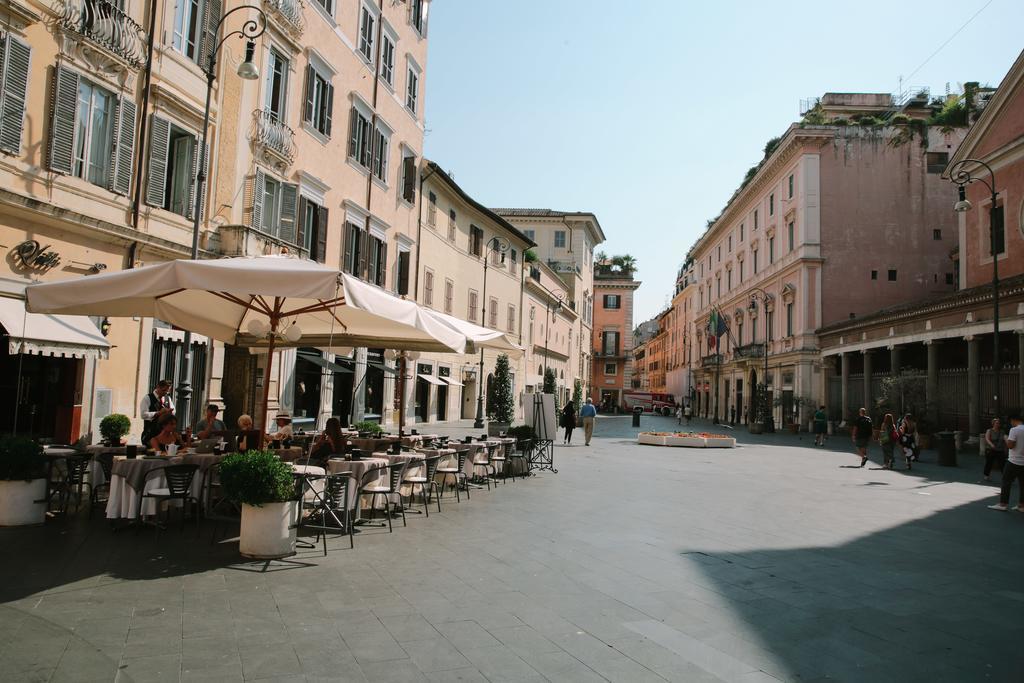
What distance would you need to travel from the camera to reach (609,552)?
7477 millimetres

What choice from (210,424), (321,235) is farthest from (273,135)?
(210,424)

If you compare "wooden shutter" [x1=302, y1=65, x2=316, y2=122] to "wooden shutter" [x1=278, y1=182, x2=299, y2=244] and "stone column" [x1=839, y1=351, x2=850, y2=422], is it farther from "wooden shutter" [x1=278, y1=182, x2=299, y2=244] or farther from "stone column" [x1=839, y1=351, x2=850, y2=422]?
"stone column" [x1=839, y1=351, x2=850, y2=422]

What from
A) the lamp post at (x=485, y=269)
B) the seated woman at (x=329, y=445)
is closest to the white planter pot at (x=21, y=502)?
the seated woman at (x=329, y=445)

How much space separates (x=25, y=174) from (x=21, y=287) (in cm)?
181

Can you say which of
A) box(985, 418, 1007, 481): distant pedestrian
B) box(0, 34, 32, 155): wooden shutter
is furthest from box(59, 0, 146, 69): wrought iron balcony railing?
box(985, 418, 1007, 481): distant pedestrian

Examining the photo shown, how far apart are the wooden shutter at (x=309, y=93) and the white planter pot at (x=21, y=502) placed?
13.7m

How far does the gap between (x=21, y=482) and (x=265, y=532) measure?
3232 mm

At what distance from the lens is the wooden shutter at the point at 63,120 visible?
37.6ft

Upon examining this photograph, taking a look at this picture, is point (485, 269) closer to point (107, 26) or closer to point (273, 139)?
point (273, 139)

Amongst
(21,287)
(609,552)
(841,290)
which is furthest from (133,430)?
(841,290)

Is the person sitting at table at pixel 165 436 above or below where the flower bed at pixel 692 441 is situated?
above

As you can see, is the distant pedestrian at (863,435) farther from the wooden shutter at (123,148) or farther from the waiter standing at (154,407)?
the wooden shutter at (123,148)

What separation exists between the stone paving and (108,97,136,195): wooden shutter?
7482mm

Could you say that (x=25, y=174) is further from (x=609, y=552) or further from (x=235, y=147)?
(x=609, y=552)
